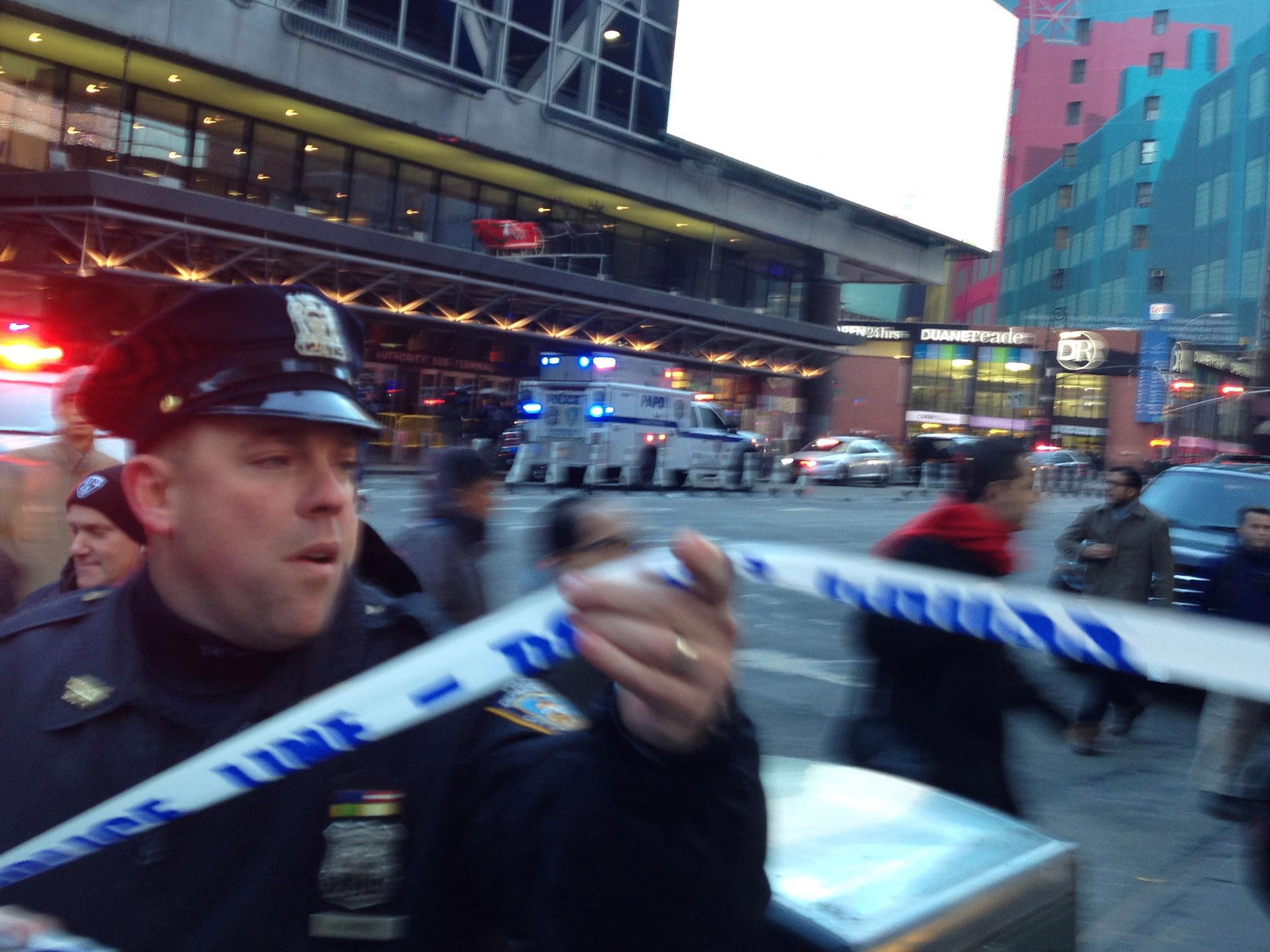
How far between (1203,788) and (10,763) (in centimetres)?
619

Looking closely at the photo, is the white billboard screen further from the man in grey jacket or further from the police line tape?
the police line tape

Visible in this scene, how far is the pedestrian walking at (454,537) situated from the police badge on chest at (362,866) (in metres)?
3.30

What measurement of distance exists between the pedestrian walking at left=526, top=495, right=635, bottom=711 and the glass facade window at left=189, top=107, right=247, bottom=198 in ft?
92.4

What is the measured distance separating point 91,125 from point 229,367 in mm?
29353

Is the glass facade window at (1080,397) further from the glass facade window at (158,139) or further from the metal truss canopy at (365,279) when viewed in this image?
the glass facade window at (158,139)

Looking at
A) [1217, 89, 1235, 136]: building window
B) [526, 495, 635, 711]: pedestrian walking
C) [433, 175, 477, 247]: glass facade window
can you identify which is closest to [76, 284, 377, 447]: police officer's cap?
[526, 495, 635, 711]: pedestrian walking

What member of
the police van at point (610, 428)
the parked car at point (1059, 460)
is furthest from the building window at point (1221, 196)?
the police van at point (610, 428)

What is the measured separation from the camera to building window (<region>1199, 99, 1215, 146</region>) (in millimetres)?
69625

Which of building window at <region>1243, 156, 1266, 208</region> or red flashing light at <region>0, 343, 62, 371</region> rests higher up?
building window at <region>1243, 156, 1266, 208</region>

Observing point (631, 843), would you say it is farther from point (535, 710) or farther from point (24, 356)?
point (24, 356)

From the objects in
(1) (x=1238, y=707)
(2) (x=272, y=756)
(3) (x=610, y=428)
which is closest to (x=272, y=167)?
(3) (x=610, y=428)

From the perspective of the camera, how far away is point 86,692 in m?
1.75

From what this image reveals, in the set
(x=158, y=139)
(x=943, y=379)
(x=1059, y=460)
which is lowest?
(x=1059, y=460)

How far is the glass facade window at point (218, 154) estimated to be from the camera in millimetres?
29953
